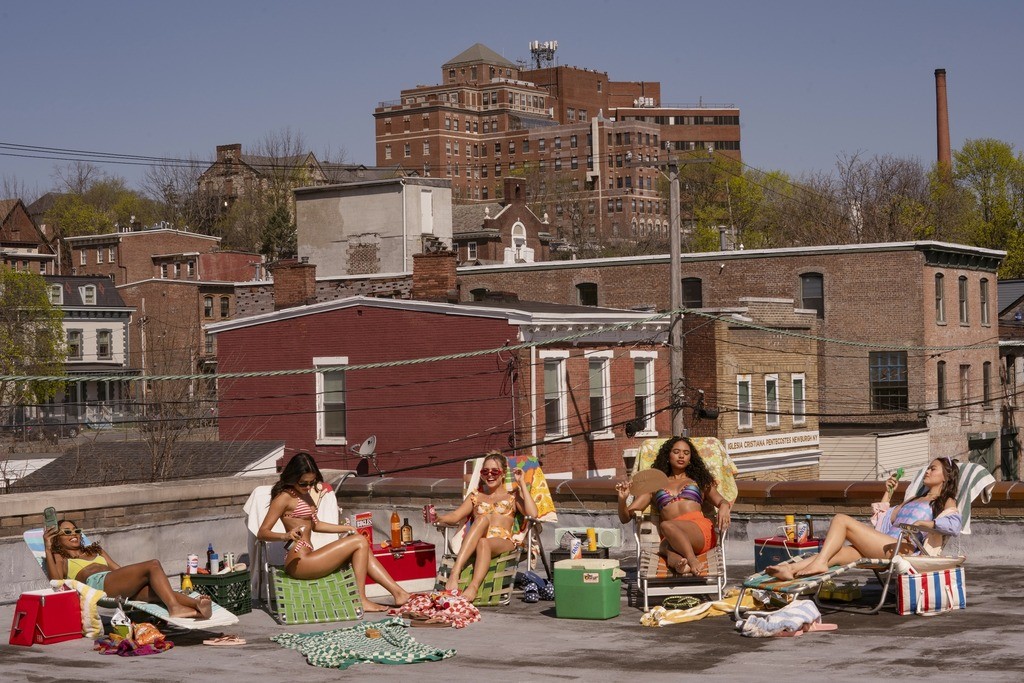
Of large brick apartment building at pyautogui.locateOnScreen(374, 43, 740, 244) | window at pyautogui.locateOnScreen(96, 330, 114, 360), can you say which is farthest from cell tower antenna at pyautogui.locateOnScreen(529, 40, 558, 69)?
window at pyautogui.locateOnScreen(96, 330, 114, 360)

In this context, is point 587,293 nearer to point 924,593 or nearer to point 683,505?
point 683,505

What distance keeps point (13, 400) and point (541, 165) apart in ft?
328

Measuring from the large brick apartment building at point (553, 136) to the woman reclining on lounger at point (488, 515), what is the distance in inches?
4394

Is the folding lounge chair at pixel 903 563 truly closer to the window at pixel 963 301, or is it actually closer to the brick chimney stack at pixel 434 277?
the brick chimney stack at pixel 434 277

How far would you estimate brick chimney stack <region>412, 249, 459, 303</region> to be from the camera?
34688 millimetres

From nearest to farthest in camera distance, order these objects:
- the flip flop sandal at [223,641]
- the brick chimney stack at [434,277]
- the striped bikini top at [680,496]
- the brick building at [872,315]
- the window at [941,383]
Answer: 1. the flip flop sandal at [223,641]
2. the striped bikini top at [680,496]
3. the brick chimney stack at [434,277]
4. the brick building at [872,315]
5. the window at [941,383]

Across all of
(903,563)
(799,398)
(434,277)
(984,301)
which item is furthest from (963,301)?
(903,563)

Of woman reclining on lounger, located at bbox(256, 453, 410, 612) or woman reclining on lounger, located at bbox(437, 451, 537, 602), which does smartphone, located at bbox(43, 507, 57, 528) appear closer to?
woman reclining on lounger, located at bbox(256, 453, 410, 612)

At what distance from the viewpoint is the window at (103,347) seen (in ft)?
253

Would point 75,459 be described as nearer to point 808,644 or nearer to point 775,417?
point 775,417

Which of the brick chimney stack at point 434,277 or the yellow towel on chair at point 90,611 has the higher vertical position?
the brick chimney stack at point 434,277

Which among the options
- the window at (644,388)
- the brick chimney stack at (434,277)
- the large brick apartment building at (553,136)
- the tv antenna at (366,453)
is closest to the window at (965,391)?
the window at (644,388)

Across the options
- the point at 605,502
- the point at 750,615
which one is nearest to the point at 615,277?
the point at 605,502

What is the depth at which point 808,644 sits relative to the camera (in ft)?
30.7
